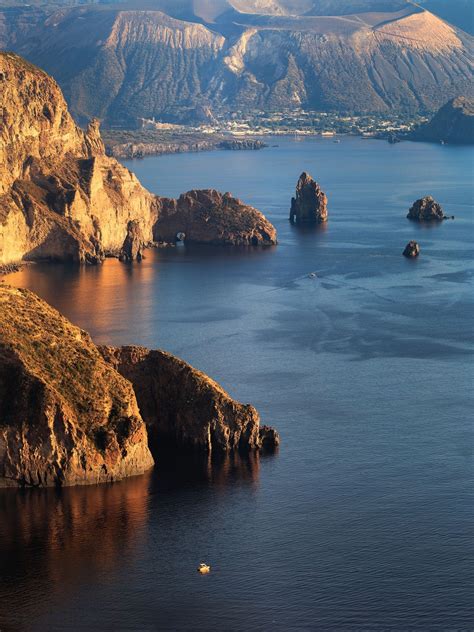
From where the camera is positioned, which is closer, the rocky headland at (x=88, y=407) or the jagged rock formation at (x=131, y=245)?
the rocky headland at (x=88, y=407)

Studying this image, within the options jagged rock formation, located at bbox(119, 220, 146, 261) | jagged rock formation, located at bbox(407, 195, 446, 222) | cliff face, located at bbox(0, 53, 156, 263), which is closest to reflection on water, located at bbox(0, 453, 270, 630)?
cliff face, located at bbox(0, 53, 156, 263)

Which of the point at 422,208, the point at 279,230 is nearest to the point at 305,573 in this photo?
the point at 279,230

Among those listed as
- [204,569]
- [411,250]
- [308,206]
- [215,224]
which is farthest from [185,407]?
[308,206]

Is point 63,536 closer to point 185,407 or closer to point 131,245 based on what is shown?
point 185,407

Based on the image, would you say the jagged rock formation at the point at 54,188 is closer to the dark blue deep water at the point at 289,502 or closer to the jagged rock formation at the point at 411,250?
the dark blue deep water at the point at 289,502

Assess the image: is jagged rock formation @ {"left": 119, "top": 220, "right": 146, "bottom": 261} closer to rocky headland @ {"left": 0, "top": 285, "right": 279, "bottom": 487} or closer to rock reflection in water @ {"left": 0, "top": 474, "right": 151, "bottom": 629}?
rocky headland @ {"left": 0, "top": 285, "right": 279, "bottom": 487}

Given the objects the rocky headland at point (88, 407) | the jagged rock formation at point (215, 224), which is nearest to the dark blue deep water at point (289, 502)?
the rocky headland at point (88, 407)
